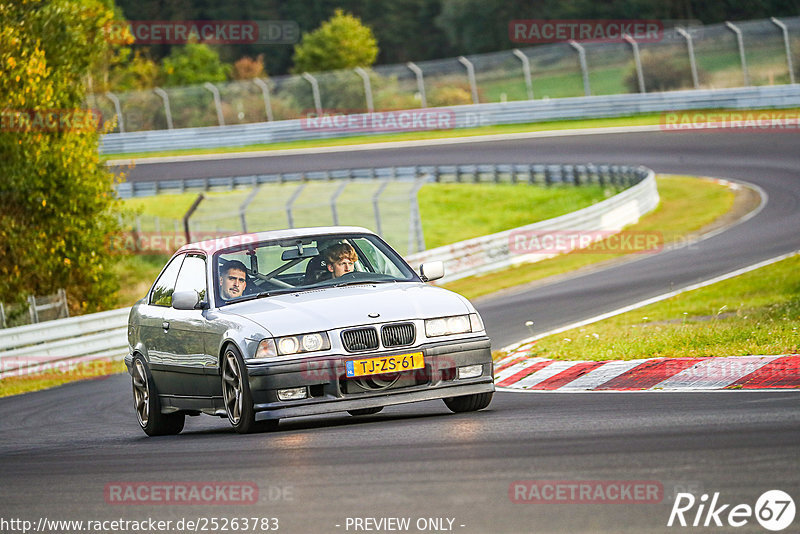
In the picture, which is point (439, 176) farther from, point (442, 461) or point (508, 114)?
point (442, 461)

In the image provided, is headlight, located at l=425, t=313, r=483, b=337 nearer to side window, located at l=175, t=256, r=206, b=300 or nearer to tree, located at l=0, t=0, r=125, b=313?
side window, located at l=175, t=256, r=206, b=300

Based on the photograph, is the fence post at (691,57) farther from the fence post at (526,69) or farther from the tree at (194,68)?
the tree at (194,68)

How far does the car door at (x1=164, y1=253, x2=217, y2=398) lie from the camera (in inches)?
357

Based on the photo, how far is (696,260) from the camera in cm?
2112

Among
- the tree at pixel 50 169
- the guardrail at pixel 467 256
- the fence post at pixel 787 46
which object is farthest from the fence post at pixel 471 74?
the tree at pixel 50 169

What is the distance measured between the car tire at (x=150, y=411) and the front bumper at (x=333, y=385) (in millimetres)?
1933

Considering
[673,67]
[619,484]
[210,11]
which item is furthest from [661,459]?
[210,11]

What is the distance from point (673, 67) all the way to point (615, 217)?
19.0 m

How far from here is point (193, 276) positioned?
32.0ft

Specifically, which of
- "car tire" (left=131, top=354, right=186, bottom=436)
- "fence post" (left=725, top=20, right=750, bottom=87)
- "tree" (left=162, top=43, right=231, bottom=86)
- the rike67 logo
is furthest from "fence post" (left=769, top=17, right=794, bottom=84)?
"tree" (left=162, top=43, right=231, bottom=86)

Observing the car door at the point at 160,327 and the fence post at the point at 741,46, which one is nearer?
the car door at the point at 160,327

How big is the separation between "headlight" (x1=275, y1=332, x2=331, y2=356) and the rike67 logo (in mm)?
3585

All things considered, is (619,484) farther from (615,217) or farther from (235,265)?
(615,217)

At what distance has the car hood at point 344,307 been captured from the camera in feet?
26.9
